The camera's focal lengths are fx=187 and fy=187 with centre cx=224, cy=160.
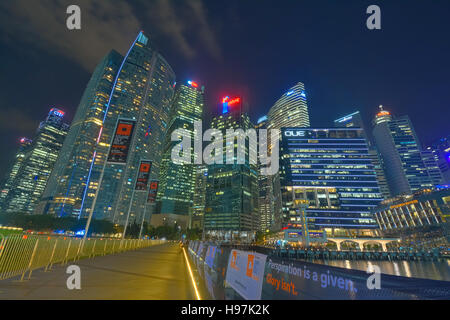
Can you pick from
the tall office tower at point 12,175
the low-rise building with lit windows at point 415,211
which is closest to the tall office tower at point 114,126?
the tall office tower at point 12,175

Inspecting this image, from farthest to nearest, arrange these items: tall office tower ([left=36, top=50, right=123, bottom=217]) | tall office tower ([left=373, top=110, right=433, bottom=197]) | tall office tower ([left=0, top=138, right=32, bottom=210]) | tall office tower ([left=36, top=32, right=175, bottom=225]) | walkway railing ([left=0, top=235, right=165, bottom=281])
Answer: tall office tower ([left=0, top=138, right=32, bottom=210]) < tall office tower ([left=373, top=110, right=433, bottom=197]) < tall office tower ([left=36, top=32, right=175, bottom=225]) < tall office tower ([left=36, top=50, right=123, bottom=217]) < walkway railing ([left=0, top=235, right=165, bottom=281])

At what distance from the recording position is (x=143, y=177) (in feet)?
85.5

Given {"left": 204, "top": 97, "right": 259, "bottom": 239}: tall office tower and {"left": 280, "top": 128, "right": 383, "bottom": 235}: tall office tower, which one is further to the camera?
{"left": 204, "top": 97, "right": 259, "bottom": 239}: tall office tower

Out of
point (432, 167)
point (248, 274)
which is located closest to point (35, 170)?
point (248, 274)

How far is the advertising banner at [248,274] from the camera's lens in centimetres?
475

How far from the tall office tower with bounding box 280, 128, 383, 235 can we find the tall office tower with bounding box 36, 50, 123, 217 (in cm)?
11566

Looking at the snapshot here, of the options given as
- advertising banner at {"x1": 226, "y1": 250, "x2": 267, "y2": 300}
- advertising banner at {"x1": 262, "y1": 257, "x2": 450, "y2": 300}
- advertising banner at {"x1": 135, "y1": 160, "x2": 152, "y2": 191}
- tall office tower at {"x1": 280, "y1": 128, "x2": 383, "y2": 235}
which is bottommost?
advertising banner at {"x1": 262, "y1": 257, "x2": 450, "y2": 300}

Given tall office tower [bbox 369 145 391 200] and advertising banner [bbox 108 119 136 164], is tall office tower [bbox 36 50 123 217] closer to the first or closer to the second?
advertising banner [bbox 108 119 136 164]

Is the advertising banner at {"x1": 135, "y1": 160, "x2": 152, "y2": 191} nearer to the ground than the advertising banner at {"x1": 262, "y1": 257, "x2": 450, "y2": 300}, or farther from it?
farther from it

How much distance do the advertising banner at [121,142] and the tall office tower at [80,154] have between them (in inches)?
4442

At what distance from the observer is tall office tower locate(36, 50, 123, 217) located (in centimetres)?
11222

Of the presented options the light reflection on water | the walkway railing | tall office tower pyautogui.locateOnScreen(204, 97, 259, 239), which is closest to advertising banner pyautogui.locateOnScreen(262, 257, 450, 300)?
the walkway railing

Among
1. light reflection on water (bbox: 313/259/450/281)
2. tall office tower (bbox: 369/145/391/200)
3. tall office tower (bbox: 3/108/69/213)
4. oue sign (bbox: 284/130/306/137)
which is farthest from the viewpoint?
tall office tower (bbox: 369/145/391/200)
